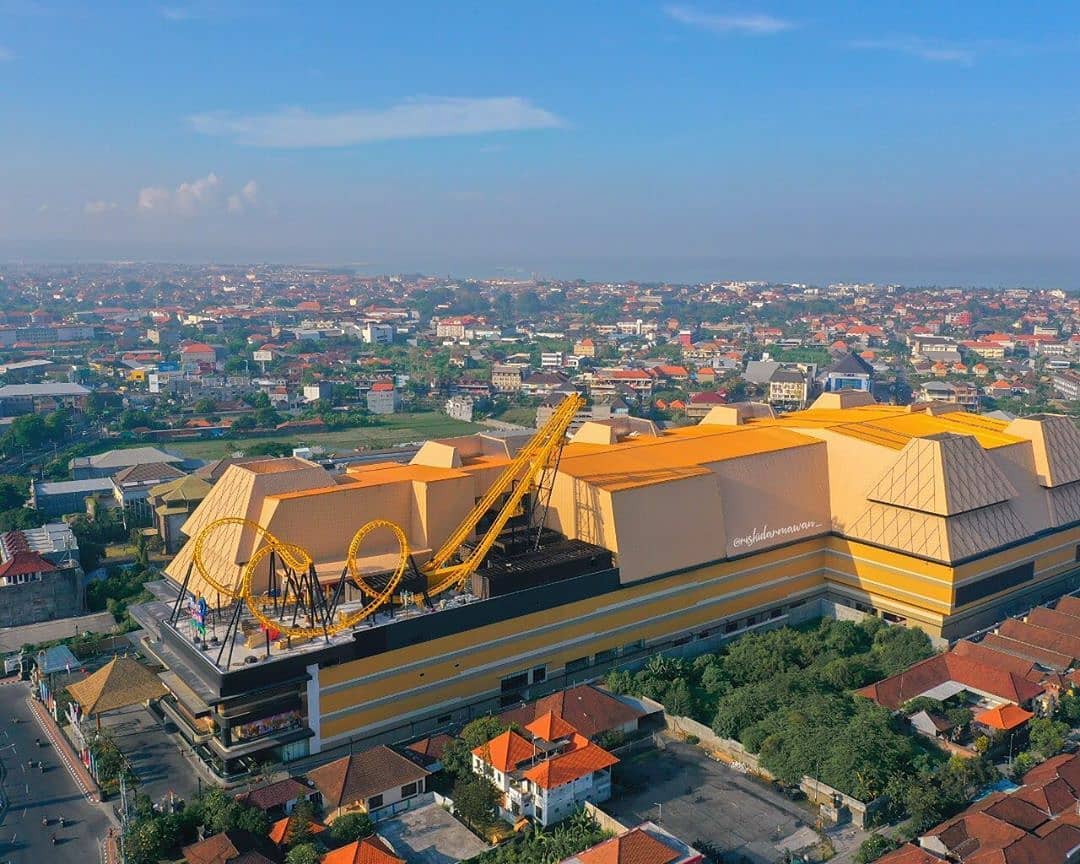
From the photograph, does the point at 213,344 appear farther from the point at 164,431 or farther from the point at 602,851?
the point at 602,851

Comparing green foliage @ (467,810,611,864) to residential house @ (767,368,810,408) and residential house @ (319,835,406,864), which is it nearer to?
residential house @ (319,835,406,864)

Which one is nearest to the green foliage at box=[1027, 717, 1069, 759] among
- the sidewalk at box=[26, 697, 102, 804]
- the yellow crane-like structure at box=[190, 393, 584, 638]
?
the yellow crane-like structure at box=[190, 393, 584, 638]

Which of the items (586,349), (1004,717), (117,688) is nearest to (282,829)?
(117,688)

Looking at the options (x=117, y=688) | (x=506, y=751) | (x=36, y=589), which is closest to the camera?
(x=506, y=751)

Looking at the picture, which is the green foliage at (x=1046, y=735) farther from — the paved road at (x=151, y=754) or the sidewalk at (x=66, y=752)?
the sidewalk at (x=66, y=752)

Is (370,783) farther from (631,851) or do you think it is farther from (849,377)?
(849,377)
